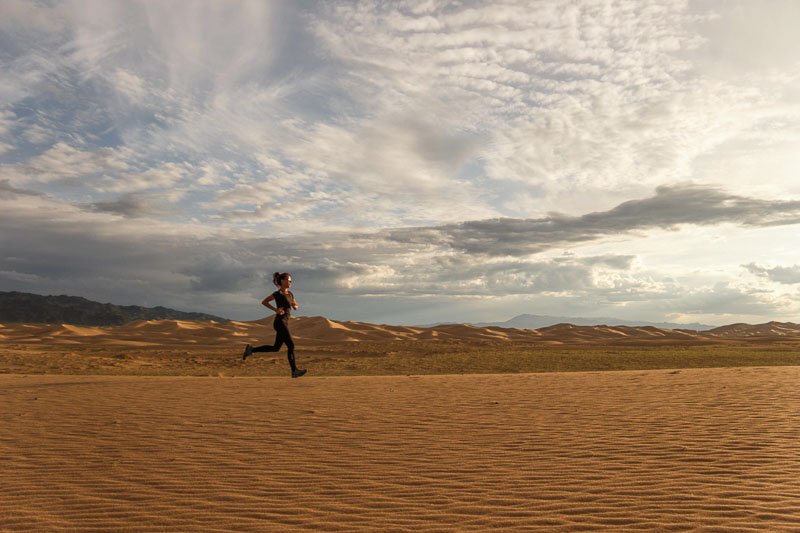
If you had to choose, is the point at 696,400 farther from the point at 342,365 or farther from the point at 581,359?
the point at 581,359

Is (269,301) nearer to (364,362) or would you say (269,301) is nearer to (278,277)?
(278,277)

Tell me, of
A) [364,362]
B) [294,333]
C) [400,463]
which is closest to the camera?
[400,463]

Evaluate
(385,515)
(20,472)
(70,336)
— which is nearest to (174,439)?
(20,472)

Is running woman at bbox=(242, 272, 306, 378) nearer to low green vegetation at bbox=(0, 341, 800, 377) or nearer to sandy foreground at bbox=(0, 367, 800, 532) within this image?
sandy foreground at bbox=(0, 367, 800, 532)

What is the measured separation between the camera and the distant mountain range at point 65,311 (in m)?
158

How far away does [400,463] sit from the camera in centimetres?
614

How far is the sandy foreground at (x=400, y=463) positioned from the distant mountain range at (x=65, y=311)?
161m

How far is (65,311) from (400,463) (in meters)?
181

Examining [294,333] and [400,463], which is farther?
[294,333]

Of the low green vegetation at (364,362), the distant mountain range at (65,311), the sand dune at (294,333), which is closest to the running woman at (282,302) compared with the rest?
the low green vegetation at (364,362)

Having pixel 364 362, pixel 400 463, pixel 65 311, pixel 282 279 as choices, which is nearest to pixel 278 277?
pixel 282 279

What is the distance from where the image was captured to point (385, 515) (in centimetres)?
455

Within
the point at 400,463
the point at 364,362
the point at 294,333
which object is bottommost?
the point at 364,362

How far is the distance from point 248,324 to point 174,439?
176 feet
